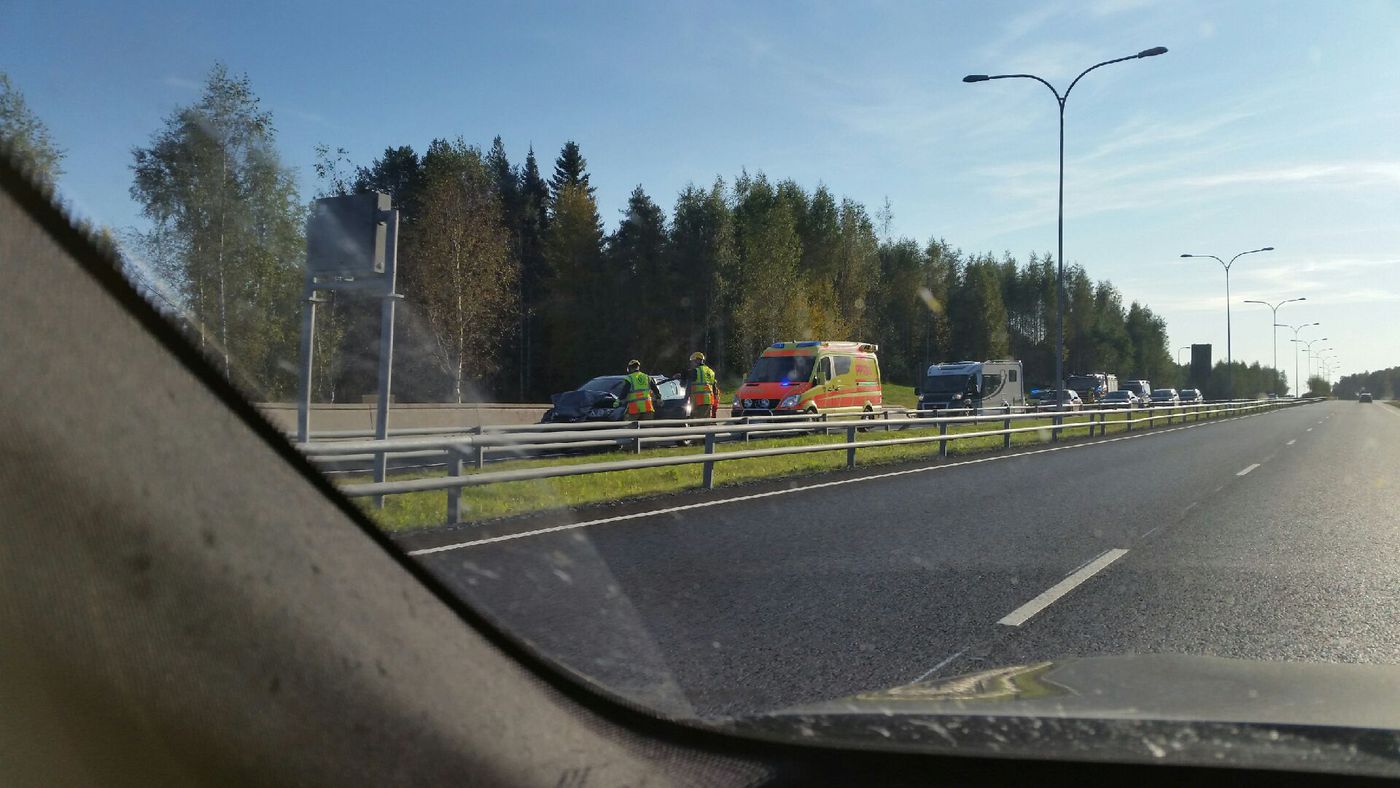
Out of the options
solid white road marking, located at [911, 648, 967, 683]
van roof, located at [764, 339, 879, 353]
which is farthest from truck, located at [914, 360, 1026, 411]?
solid white road marking, located at [911, 648, 967, 683]

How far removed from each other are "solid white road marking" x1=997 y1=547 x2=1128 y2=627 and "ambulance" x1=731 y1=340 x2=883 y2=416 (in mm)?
18759

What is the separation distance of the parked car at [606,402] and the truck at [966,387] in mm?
15283

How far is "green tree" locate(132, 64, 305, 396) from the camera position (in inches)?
64.4

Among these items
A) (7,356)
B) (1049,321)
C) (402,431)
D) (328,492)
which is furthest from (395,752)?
(1049,321)

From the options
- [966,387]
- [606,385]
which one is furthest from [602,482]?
[966,387]

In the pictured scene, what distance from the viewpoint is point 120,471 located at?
1372 mm

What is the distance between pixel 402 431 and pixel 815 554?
3.62 meters

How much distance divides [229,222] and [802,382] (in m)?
26.1

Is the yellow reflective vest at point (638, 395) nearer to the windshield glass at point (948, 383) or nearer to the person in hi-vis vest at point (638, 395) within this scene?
the person in hi-vis vest at point (638, 395)

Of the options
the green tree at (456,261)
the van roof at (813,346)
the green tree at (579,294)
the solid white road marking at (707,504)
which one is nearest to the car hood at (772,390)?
the van roof at (813,346)

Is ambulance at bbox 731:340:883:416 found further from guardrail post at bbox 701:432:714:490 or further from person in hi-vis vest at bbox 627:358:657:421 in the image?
guardrail post at bbox 701:432:714:490

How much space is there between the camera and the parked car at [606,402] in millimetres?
24625

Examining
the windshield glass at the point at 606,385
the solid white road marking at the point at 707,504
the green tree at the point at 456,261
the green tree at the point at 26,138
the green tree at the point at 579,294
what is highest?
the green tree at the point at 579,294

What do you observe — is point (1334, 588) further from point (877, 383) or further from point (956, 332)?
point (956, 332)
